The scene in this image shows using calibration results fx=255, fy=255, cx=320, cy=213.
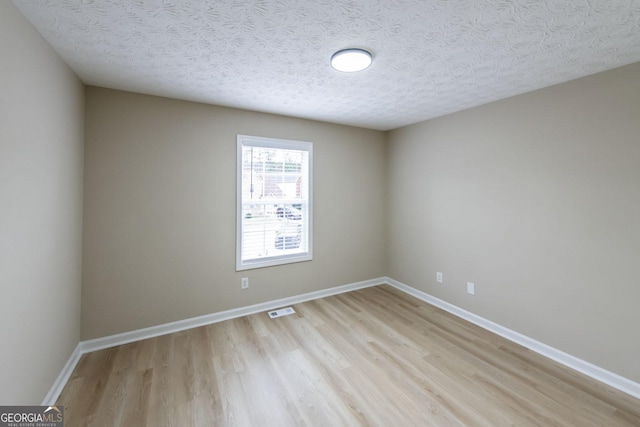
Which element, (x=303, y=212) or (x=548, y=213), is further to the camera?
(x=303, y=212)

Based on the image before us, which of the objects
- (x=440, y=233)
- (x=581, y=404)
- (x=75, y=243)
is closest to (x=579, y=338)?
(x=581, y=404)

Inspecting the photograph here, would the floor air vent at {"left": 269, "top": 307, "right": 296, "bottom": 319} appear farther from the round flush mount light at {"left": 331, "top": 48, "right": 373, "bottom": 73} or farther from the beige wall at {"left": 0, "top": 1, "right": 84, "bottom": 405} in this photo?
the round flush mount light at {"left": 331, "top": 48, "right": 373, "bottom": 73}

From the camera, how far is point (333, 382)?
1.99 m

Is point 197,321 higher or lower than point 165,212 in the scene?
lower

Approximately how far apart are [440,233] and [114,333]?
376 cm

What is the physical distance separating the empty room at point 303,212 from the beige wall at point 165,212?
0.07ft

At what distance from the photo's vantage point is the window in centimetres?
310

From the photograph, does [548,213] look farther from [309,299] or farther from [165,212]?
[165,212]

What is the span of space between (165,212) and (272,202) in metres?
1.19

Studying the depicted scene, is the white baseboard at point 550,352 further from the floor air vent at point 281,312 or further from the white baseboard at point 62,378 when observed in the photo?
the white baseboard at point 62,378

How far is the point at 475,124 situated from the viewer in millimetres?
2910

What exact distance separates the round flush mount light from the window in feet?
4.94

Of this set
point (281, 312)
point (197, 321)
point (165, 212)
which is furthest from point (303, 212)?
point (197, 321)

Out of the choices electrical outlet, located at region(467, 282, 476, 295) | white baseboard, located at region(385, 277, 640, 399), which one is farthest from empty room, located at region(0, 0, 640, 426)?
electrical outlet, located at region(467, 282, 476, 295)
